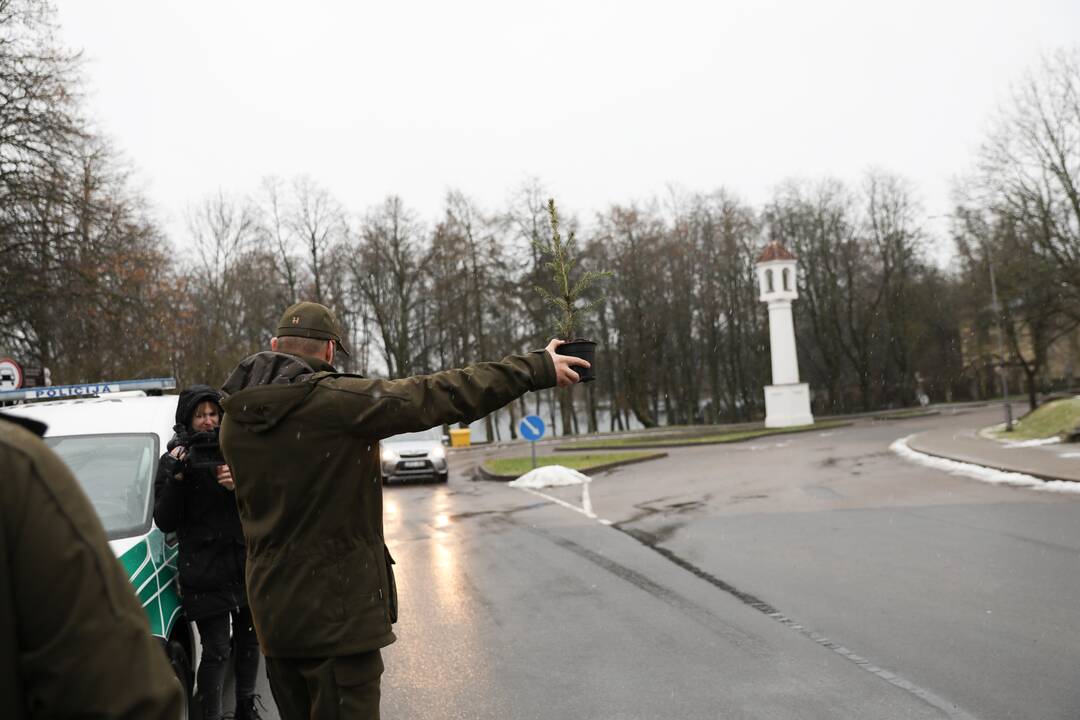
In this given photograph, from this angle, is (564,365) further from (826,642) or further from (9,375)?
(9,375)

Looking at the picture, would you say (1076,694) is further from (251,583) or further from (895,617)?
(251,583)

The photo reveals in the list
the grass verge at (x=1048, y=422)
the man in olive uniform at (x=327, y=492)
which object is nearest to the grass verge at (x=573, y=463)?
the grass verge at (x=1048, y=422)

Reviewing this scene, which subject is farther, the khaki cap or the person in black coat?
the person in black coat


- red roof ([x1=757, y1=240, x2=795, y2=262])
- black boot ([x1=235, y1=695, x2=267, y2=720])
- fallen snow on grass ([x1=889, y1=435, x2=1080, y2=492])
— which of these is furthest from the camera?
red roof ([x1=757, y1=240, x2=795, y2=262])

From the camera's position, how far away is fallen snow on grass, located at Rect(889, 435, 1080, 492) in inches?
539

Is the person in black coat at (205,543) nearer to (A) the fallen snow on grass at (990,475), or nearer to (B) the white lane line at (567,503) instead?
(B) the white lane line at (567,503)

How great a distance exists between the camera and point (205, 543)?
463 cm

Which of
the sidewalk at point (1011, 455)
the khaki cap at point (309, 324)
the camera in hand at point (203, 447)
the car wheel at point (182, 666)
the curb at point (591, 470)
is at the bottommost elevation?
the curb at point (591, 470)

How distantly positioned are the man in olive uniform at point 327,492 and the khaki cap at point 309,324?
27cm

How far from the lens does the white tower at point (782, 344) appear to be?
4306 centimetres

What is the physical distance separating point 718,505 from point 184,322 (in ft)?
75.7

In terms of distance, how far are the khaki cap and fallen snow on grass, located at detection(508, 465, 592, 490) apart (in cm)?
1623

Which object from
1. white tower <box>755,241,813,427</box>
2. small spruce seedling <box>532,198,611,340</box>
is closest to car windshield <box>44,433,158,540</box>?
small spruce seedling <box>532,198,611,340</box>

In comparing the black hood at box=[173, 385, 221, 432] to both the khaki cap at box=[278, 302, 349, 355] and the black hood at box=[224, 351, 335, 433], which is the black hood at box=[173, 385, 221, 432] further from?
the black hood at box=[224, 351, 335, 433]
